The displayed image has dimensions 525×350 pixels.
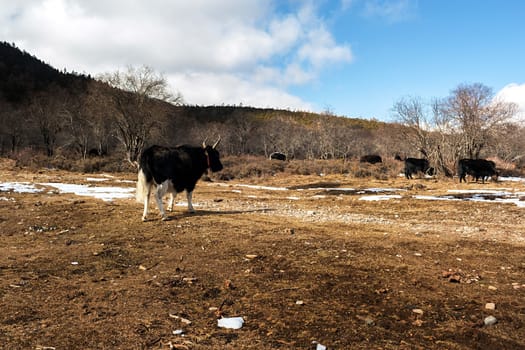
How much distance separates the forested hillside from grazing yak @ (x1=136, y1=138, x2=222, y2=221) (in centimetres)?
2482

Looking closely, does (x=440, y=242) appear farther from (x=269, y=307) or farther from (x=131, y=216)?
(x=131, y=216)

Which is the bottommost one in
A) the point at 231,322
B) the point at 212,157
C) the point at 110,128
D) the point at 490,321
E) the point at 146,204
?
the point at 231,322

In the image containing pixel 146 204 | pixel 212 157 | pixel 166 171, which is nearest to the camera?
pixel 146 204

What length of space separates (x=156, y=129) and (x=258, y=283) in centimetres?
3814

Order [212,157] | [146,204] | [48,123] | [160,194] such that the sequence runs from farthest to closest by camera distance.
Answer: [48,123], [212,157], [160,194], [146,204]

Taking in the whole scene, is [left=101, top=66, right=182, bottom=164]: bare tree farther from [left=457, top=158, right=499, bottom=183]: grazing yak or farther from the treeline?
[left=457, top=158, right=499, bottom=183]: grazing yak

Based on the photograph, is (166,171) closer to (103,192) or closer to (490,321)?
(103,192)

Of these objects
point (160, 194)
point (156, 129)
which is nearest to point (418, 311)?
point (160, 194)

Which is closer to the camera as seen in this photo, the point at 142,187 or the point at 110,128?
the point at 142,187

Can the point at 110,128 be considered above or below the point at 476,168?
above

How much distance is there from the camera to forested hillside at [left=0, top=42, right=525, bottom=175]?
29656 millimetres

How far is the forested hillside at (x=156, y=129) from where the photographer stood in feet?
97.3

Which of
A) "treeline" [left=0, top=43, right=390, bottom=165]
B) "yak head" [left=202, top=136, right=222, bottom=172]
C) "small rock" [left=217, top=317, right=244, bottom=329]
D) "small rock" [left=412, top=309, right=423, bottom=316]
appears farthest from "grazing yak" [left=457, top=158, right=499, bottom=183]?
"small rock" [left=217, top=317, right=244, bottom=329]

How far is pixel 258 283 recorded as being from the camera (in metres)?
4.55
